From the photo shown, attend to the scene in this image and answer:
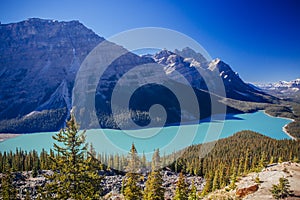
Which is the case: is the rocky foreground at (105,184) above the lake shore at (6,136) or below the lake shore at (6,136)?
above

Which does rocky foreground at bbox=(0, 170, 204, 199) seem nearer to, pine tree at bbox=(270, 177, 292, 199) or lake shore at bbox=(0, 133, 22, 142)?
pine tree at bbox=(270, 177, 292, 199)

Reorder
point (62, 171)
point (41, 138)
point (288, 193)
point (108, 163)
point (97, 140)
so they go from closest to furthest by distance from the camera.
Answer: point (62, 171) → point (288, 193) → point (108, 163) → point (97, 140) → point (41, 138)

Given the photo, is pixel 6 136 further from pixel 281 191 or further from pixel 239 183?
pixel 281 191

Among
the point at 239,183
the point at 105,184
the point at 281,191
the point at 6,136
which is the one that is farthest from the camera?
the point at 6,136

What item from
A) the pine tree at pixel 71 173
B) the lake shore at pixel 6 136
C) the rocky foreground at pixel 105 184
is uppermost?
the pine tree at pixel 71 173

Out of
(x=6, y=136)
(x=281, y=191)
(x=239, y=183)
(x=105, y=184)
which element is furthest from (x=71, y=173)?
(x=6, y=136)

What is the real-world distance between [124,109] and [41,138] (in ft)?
233

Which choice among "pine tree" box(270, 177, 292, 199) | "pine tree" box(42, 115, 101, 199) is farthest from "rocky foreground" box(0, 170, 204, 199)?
"pine tree" box(270, 177, 292, 199)

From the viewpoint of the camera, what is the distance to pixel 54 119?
544 feet

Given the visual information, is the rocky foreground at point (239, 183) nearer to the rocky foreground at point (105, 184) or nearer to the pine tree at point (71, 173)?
the rocky foreground at point (105, 184)

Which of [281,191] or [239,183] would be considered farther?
[239,183]

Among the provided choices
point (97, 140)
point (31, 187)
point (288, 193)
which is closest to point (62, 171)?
point (288, 193)

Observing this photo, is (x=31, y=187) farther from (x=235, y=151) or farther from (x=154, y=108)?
(x=154, y=108)

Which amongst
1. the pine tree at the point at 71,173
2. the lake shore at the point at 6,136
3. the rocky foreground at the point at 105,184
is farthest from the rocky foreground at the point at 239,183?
the lake shore at the point at 6,136
